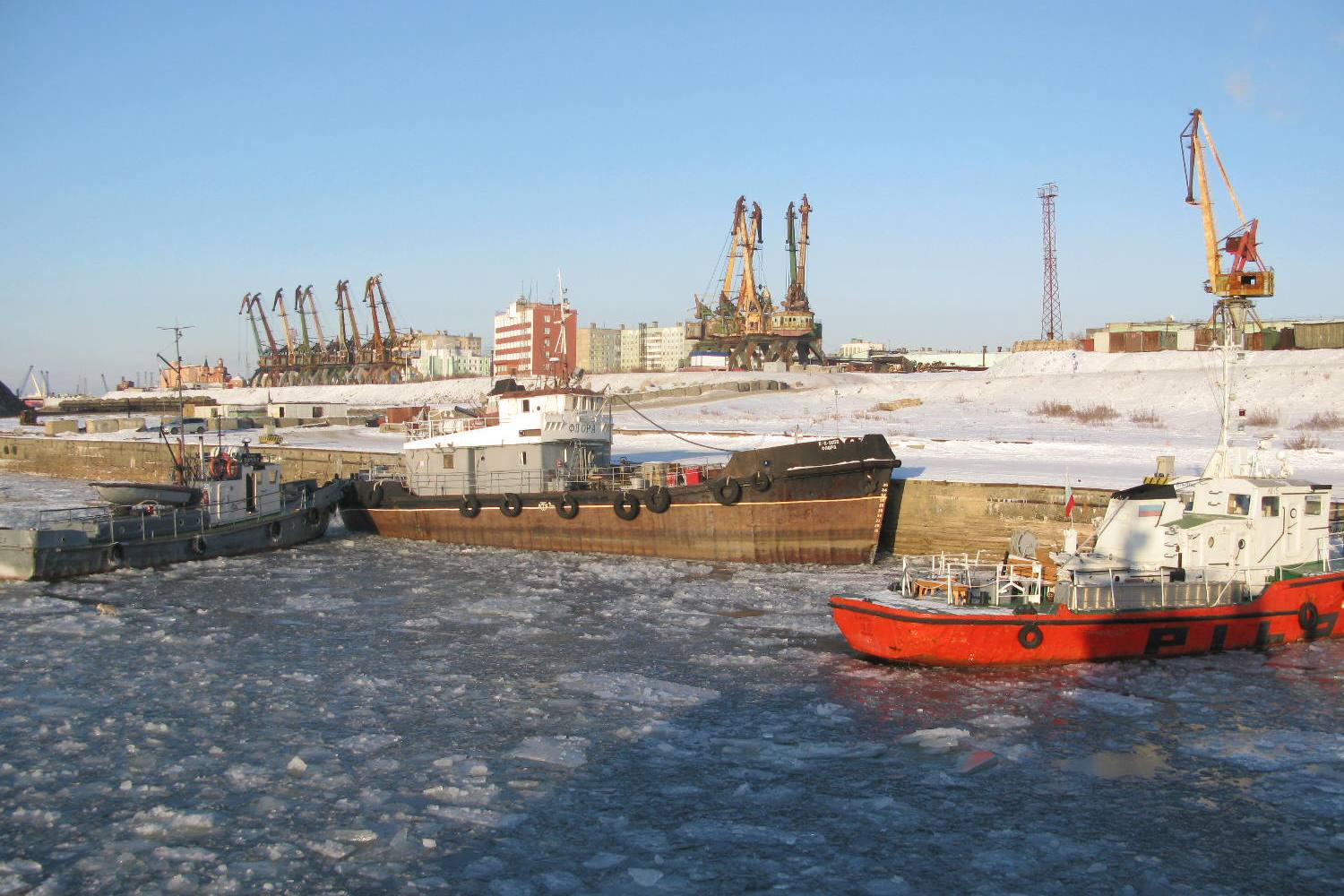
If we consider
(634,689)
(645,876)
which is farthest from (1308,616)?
(645,876)

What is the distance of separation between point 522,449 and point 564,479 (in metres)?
1.81

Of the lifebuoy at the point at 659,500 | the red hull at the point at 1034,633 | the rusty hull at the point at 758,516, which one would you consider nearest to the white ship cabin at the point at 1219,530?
the red hull at the point at 1034,633

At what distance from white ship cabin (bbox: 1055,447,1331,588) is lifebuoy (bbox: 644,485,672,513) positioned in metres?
10.6

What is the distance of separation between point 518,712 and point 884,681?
532 cm

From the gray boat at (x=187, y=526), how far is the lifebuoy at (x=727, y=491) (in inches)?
502

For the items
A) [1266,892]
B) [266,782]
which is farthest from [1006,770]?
[266,782]

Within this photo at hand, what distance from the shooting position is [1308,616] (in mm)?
16562

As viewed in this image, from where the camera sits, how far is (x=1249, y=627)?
52.7 feet

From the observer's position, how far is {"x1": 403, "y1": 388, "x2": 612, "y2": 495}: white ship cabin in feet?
95.3

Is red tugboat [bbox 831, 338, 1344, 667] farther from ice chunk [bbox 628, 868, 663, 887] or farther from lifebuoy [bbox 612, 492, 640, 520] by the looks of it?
lifebuoy [bbox 612, 492, 640, 520]

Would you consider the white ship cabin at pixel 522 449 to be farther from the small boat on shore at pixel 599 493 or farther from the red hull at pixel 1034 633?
the red hull at pixel 1034 633

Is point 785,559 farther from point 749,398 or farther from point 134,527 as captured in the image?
point 749,398

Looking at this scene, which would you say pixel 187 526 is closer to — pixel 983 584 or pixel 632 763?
pixel 632 763

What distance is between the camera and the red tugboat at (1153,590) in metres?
15.3
